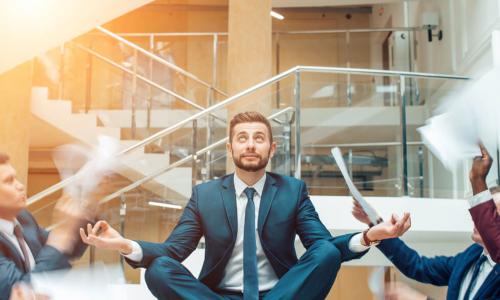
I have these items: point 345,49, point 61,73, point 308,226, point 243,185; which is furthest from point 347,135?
point 345,49

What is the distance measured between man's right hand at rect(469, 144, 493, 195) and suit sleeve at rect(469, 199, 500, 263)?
0.07 metres

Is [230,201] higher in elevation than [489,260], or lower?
higher

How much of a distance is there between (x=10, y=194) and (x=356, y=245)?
1.59 m

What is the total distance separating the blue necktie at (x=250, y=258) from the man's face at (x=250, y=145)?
157 millimetres

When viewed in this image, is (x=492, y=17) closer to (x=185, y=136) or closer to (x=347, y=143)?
(x=347, y=143)

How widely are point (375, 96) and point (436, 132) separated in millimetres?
2042

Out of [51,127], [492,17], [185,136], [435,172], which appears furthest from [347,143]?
[51,127]

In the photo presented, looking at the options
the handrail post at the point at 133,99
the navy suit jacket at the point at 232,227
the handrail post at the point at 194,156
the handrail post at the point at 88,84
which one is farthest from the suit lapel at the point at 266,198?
the handrail post at the point at 88,84

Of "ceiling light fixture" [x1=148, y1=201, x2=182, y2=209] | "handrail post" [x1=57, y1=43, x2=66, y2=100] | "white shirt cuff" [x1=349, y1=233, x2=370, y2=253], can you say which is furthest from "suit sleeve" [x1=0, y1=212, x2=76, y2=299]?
"handrail post" [x1=57, y1=43, x2=66, y2=100]

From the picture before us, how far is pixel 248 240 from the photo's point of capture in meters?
3.16

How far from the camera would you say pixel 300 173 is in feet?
15.2

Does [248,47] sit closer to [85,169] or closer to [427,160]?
[427,160]

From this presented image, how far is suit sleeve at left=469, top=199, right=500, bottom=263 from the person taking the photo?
278 centimetres

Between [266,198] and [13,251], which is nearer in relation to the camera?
[13,251]
